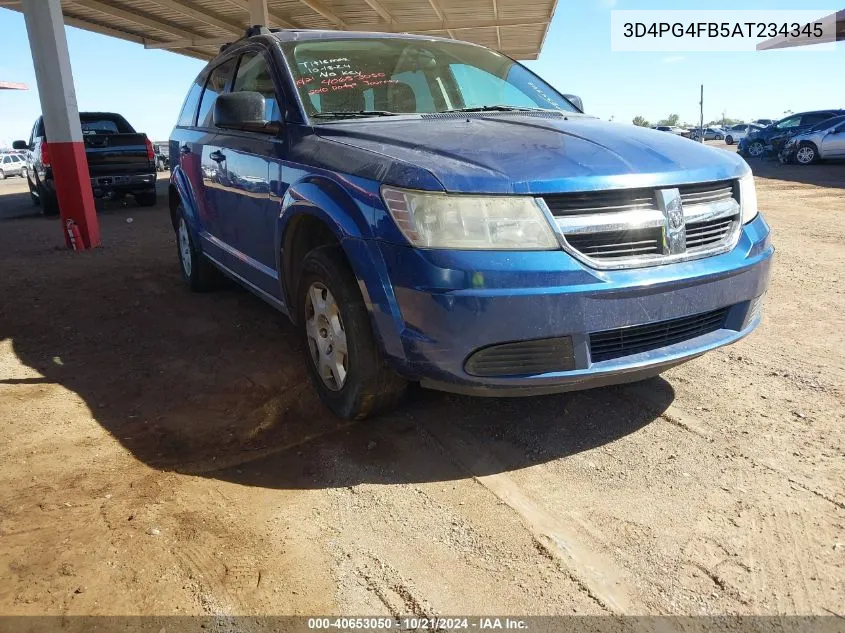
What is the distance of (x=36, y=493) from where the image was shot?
249 cm

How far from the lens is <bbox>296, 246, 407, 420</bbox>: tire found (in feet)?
8.69

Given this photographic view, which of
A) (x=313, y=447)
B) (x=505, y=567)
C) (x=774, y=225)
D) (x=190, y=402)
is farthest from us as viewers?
(x=774, y=225)

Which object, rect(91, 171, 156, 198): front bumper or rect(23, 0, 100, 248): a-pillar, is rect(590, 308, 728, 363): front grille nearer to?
rect(23, 0, 100, 248): a-pillar

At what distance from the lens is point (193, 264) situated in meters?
5.19

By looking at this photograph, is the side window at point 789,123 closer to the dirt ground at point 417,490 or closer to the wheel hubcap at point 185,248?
the dirt ground at point 417,490

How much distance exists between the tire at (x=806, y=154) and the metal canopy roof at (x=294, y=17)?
320 inches

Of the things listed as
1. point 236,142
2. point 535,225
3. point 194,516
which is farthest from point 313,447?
point 236,142

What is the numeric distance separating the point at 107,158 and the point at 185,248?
24.8 ft

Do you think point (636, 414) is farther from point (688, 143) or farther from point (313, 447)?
point (313, 447)

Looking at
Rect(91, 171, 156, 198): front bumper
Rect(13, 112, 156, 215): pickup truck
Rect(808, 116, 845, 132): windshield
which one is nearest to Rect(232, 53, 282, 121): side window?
Rect(13, 112, 156, 215): pickup truck

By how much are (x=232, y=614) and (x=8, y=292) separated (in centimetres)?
516

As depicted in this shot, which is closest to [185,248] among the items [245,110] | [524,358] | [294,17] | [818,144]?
[245,110]

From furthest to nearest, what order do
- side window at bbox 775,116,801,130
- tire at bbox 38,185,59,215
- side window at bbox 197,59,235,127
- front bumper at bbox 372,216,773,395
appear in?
1. side window at bbox 775,116,801,130
2. tire at bbox 38,185,59,215
3. side window at bbox 197,59,235,127
4. front bumper at bbox 372,216,773,395

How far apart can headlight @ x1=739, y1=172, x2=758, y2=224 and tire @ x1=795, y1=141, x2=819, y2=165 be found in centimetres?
1853
